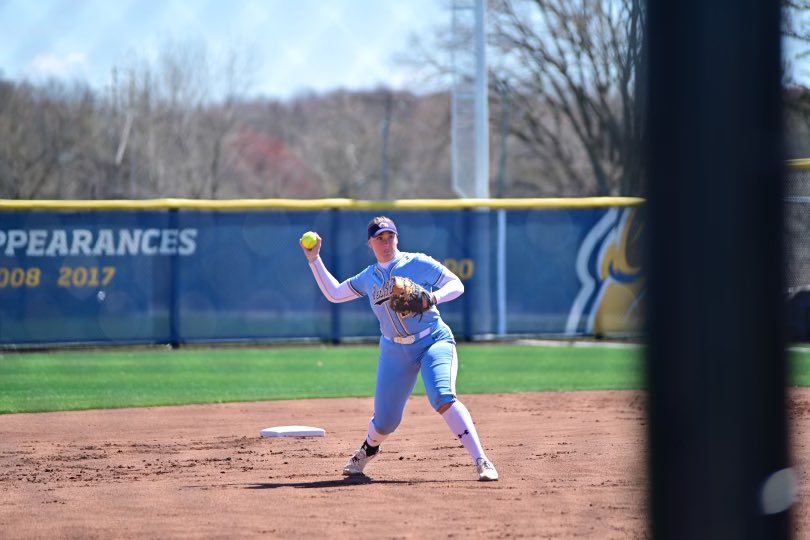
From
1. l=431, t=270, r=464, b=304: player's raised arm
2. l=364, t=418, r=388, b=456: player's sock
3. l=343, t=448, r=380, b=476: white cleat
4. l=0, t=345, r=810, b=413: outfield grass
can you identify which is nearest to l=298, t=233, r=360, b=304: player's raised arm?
l=431, t=270, r=464, b=304: player's raised arm

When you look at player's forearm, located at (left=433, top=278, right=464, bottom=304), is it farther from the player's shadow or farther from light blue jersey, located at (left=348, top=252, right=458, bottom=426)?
the player's shadow

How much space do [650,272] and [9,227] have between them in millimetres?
14854

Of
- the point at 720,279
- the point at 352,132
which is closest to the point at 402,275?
the point at 720,279

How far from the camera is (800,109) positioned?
38.5ft

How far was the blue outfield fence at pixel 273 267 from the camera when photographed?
15.2 meters

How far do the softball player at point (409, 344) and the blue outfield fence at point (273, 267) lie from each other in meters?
9.74

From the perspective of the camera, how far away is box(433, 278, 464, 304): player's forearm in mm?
5863

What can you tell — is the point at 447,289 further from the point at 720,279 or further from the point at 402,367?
the point at 720,279

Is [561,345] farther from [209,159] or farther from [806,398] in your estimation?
[209,159]

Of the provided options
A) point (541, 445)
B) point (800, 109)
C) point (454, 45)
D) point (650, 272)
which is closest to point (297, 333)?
point (454, 45)

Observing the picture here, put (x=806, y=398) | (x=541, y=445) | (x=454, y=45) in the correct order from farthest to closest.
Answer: (x=454, y=45), (x=806, y=398), (x=541, y=445)

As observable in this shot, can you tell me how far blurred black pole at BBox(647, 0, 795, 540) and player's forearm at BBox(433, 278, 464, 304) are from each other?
14.7ft

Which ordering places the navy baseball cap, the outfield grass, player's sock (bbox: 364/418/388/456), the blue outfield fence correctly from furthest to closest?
the blue outfield fence < the outfield grass < player's sock (bbox: 364/418/388/456) < the navy baseball cap

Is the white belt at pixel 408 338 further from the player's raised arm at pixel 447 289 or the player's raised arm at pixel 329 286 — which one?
the player's raised arm at pixel 329 286
